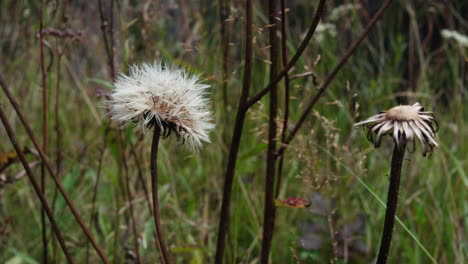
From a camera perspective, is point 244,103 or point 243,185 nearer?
point 244,103

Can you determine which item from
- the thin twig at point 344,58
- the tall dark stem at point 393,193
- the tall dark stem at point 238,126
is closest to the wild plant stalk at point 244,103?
the tall dark stem at point 238,126

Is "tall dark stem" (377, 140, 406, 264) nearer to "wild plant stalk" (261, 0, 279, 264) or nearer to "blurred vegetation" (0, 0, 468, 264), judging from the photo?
"wild plant stalk" (261, 0, 279, 264)

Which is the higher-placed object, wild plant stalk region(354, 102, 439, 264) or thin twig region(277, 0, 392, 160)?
thin twig region(277, 0, 392, 160)

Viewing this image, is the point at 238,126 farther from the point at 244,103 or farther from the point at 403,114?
the point at 403,114

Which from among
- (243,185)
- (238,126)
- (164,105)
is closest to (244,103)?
(238,126)

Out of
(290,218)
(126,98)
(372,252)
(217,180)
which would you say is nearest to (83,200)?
(217,180)

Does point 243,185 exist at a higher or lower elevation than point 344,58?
lower

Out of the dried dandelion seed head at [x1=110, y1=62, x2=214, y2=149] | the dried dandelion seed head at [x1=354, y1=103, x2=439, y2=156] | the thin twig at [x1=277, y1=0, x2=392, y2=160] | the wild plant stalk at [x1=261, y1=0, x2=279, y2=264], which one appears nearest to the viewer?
the dried dandelion seed head at [x1=354, y1=103, x2=439, y2=156]

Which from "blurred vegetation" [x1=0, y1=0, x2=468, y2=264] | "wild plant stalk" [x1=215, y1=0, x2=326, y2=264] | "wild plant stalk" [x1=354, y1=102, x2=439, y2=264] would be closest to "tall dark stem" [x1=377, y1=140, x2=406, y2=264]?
→ "wild plant stalk" [x1=354, y1=102, x2=439, y2=264]
